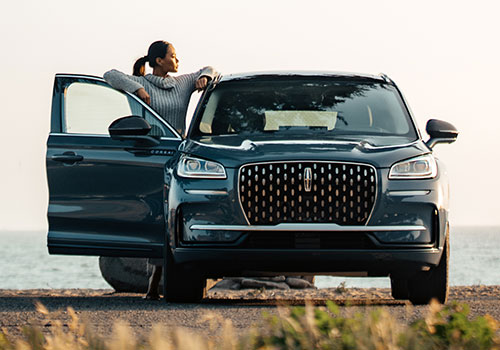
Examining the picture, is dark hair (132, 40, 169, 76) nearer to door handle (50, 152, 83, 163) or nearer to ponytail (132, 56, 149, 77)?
ponytail (132, 56, 149, 77)

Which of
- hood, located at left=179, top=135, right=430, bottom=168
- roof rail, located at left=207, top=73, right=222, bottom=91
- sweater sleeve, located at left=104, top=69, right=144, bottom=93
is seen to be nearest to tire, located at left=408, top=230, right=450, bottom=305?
hood, located at left=179, top=135, right=430, bottom=168

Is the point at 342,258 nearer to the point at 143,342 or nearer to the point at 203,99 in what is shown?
the point at 203,99

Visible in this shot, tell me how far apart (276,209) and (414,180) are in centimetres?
103

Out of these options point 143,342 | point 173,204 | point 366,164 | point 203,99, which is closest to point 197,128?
point 203,99

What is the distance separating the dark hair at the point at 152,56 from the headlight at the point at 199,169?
247cm

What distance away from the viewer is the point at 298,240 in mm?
7707

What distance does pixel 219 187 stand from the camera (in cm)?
773

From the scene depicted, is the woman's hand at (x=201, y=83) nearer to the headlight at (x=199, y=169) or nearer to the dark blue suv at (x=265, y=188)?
the dark blue suv at (x=265, y=188)

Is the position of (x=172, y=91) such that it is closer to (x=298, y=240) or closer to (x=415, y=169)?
(x=298, y=240)

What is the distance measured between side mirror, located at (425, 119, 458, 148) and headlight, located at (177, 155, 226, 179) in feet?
6.12

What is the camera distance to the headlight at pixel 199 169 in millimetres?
7777

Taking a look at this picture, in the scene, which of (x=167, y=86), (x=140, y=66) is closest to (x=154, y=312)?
(x=167, y=86)

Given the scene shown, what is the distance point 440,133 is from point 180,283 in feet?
7.79

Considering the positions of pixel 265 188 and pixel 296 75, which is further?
pixel 296 75
